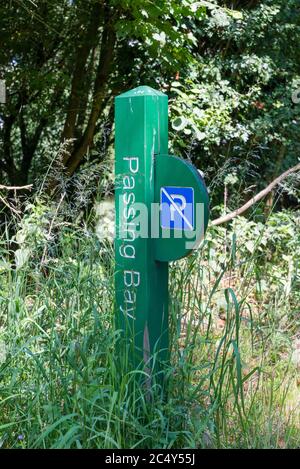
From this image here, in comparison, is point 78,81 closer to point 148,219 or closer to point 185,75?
point 185,75

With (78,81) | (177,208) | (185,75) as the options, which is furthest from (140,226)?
(78,81)

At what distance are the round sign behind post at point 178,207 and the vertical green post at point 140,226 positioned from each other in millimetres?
44

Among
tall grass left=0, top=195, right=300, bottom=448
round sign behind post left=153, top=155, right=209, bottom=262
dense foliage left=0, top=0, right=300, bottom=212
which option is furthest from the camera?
dense foliage left=0, top=0, right=300, bottom=212

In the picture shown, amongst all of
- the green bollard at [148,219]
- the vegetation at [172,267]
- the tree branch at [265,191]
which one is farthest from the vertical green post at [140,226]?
the tree branch at [265,191]

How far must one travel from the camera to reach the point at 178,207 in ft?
9.20

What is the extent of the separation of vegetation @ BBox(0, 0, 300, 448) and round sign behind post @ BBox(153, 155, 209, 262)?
0.20 meters

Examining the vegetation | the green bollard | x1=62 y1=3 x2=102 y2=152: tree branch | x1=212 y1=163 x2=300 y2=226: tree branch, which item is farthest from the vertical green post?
x1=62 y1=3 x2=102 y2=152: tree branch

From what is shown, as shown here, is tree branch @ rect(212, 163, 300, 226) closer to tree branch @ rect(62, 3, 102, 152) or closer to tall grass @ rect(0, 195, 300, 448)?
tall grass @ rect(0, 195, 300, 448)

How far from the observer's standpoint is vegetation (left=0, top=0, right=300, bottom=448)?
8.51ft

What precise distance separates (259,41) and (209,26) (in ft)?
2.35

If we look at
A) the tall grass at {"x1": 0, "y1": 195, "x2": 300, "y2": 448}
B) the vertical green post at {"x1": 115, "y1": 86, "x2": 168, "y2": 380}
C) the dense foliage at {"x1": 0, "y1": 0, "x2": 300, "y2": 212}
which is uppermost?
the dense foliage at {"x1": 0, "y1": 0, "x2": 300, "y2": 212}

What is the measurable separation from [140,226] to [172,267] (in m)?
0.56

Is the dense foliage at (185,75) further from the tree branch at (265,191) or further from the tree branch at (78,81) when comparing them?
the tree branch at (265,191)

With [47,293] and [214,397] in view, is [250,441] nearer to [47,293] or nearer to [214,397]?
[214,397]
